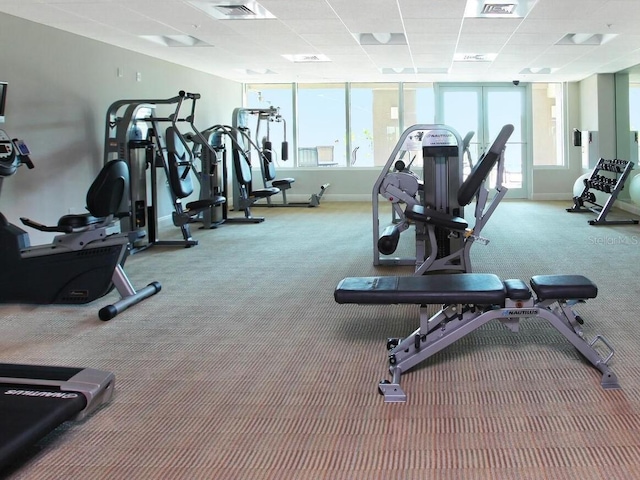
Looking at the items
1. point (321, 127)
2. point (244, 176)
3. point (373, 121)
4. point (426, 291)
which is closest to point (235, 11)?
point (244, 176)

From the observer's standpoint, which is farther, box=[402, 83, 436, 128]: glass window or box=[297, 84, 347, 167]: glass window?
box=[297, 84, 347, 167]: glass window

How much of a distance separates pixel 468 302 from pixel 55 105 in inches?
182

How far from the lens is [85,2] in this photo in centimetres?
477

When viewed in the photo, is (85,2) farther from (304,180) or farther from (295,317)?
(304,180)

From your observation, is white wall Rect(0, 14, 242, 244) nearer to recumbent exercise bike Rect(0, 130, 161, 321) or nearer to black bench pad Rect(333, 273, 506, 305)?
recumbent exercise bike Rect(0, 130, 161, 321)

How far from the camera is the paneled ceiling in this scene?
5.05m

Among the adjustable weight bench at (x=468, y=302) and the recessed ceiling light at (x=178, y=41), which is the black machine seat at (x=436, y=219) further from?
the recessed ceiling light at (x=178, y=41)

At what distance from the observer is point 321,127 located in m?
11.3

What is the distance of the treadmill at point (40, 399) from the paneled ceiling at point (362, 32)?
347 centimetres

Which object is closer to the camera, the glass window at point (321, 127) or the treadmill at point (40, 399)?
the treadmill at point (40, 399)

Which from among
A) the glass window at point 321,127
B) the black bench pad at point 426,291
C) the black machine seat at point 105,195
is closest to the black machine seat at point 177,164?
the black machine seat at point 105,195

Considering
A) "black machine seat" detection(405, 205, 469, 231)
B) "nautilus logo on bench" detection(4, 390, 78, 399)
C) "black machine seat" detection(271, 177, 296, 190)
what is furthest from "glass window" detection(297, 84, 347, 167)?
"nautilus logo on bench" detection(4, 390, 78, 399)

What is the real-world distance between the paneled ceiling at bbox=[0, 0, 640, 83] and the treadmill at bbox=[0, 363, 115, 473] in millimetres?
3472

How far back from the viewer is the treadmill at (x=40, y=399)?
184 cm
